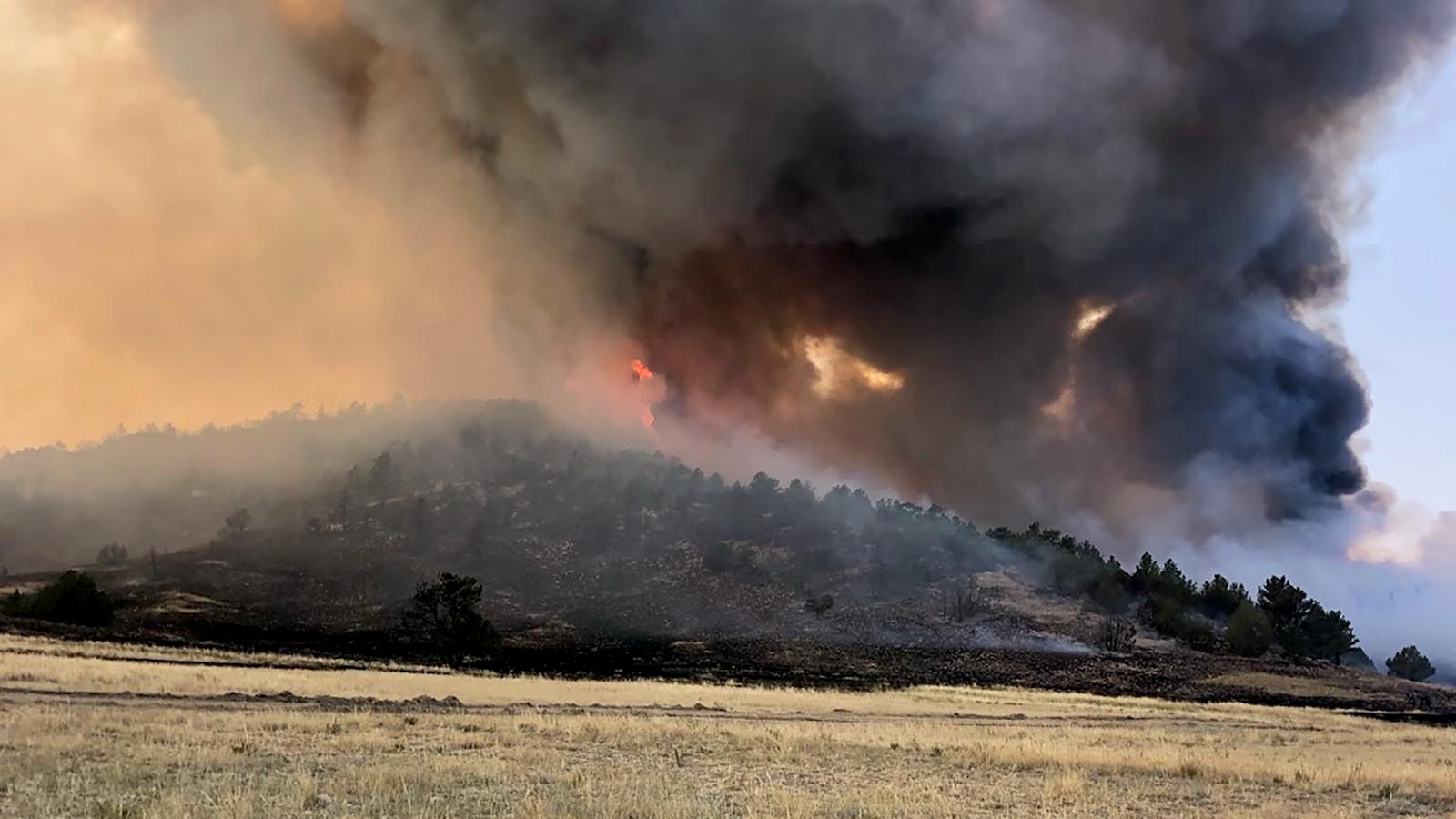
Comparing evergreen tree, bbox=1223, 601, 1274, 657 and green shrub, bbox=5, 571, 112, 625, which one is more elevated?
evergreen tree, bbox=1223, 601, 1274, 657

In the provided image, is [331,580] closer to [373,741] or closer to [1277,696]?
[1277,696]

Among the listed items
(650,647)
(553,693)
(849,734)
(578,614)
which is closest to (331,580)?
(578,614)

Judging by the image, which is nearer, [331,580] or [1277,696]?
[1277,696]

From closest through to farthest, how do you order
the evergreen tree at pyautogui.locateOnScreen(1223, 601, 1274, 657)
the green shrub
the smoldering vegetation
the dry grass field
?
1. the dry grass field
2. the green shrub
3. the evergreen tree at pyautogui.locateOnScreen(1223, 601, 1274, 657)
4. the smoldering vegetation

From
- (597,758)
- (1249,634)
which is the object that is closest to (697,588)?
(1249,634)

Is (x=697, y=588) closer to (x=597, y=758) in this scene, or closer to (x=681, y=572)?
(x=681, y=572)

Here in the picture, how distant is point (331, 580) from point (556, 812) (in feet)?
484

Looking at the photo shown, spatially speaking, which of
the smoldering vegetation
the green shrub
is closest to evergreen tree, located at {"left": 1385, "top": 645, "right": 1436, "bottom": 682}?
the smoldering vegetation

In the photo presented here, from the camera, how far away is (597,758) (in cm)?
1848

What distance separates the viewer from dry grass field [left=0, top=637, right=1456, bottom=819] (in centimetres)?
1288

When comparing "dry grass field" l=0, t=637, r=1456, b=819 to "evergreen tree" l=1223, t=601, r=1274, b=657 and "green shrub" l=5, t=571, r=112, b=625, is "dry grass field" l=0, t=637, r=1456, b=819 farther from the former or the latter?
"evergreen tree" l=1223, t=601, r=1274, b=657

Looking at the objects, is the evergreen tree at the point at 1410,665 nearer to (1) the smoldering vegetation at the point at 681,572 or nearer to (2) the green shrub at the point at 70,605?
(1) the smoldering vegetation at the point at 681,572

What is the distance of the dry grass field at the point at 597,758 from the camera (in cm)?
1288

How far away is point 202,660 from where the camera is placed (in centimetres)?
4538
